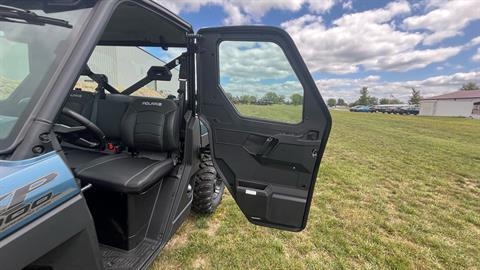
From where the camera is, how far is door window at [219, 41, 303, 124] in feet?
6.40

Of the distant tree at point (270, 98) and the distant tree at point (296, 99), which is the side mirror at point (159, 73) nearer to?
the distant tree at point (270, 98)

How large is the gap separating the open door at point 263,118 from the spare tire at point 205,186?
1.93ft

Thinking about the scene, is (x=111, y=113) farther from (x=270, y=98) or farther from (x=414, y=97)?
(x=414, y=97)

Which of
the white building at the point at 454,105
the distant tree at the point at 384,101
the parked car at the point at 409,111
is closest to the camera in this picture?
the white building at the point at 454,105

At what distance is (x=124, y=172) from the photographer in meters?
1.97

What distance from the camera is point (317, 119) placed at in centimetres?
191

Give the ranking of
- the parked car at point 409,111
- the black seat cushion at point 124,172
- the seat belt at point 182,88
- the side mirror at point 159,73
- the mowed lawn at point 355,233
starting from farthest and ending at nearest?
the parked car at point 409,111
the side mirror at point 159,73
the mowed lawn at point 355,233
the seat belt at point 182,88
the black seat cushion at point 124,172

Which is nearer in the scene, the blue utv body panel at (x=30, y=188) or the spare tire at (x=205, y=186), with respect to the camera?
the blue utv body panel at (x=30, y=188)

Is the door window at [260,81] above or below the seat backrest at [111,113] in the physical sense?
above

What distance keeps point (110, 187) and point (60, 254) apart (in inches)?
26.3

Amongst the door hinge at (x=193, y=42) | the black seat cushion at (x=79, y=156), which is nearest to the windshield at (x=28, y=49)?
the door hinge at (x=193, y=42)

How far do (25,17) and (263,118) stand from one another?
59.6 inches

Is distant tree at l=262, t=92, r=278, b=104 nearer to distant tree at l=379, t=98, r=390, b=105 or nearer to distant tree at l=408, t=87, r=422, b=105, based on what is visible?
distant tree at l=408, t=87, r=422, b=105

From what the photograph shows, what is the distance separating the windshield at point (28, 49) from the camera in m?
1.17
